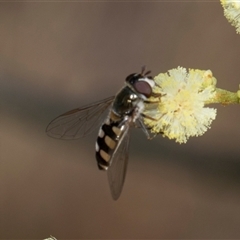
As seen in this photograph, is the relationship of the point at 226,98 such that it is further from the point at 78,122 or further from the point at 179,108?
the point at 78,122

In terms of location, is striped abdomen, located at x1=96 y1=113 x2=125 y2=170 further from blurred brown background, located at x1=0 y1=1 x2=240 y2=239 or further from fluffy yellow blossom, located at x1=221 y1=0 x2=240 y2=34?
blurred brown background, located at x1=0 y1=1 x2=240 y2=239

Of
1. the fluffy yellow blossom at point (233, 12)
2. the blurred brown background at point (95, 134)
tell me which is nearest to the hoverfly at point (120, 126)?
the fluffy yellow blossom at point (233, 12)

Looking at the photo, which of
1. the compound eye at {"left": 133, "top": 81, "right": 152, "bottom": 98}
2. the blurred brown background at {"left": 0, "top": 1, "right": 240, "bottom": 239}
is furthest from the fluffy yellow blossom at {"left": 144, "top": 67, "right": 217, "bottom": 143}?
the blurred brown background at {"left": 0, "top": 1, "right": 240, "bottom": 239}

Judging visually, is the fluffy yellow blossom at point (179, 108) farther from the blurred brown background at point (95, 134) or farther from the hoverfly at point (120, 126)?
the blurred brown background at point (95, 134)

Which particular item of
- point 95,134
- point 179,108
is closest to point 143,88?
point 179,108

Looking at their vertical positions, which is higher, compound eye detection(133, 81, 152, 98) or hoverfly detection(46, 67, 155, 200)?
compound eye detection(133, 81, 152, 98)
